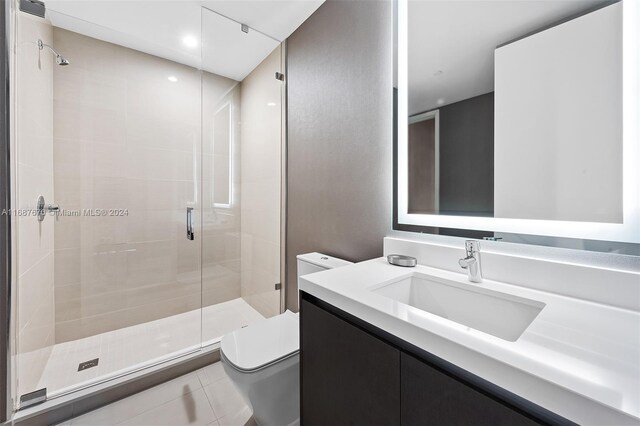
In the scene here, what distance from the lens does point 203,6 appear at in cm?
178

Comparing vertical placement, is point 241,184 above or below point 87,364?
above

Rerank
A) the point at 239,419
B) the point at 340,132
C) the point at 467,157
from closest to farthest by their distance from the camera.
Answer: the point at 467,157
the point at 239,419
the point at 340,132

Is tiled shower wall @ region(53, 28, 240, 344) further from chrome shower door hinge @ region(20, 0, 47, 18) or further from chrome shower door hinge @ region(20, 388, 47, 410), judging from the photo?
chrome shower door hinge @ region(20, 388, 47, 410)

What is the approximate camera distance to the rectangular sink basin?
31.6 inches

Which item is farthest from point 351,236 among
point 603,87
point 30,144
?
point 30,144

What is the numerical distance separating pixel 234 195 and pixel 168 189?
55 centimetres

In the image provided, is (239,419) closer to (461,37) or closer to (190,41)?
(461,37)

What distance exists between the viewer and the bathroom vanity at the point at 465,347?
1.42 ft

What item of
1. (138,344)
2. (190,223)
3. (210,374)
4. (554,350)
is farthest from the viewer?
(190,223)

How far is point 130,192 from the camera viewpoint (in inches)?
84.4

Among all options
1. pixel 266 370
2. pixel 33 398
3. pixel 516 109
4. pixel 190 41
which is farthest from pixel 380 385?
pixel 190 41

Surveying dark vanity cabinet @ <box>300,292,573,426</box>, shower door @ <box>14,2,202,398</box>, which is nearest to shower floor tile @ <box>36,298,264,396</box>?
shower door @ <box>14,2,202,398</box>

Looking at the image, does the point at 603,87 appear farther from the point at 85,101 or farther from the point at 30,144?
the point at 85,101

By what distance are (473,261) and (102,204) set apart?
8.05ft
